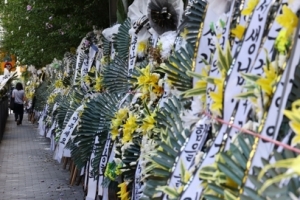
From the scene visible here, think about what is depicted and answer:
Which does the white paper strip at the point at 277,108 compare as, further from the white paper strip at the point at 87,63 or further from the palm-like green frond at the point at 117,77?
the white paper strip at the point at 87,63

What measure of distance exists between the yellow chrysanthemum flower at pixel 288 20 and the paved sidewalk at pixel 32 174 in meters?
7.02

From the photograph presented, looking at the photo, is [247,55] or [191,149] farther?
[191,149]

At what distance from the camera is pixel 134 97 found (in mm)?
5570

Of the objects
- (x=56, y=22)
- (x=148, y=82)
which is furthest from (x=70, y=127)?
(x=56, y=22)

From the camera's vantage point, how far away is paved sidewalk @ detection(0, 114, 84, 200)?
9.55 meters

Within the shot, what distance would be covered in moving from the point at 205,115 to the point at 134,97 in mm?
2580

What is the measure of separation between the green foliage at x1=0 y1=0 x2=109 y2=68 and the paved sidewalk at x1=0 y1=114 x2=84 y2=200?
251 centimetres

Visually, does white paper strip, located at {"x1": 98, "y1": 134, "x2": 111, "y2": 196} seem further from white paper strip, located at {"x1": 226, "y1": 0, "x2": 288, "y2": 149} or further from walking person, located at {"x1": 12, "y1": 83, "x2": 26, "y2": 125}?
walking person, located at {"x1": 12, "y1": 83, "x2": 26, "y2": 125}

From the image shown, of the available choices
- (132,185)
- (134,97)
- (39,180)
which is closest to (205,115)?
(132,185)

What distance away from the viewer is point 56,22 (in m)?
12.8

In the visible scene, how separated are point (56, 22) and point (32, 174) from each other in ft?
10.5

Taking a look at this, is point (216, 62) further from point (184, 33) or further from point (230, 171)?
point (184, 33)

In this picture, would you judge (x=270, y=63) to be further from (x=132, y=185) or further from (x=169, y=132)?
(x=132, y=185)

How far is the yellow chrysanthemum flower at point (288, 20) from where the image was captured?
2.29m
